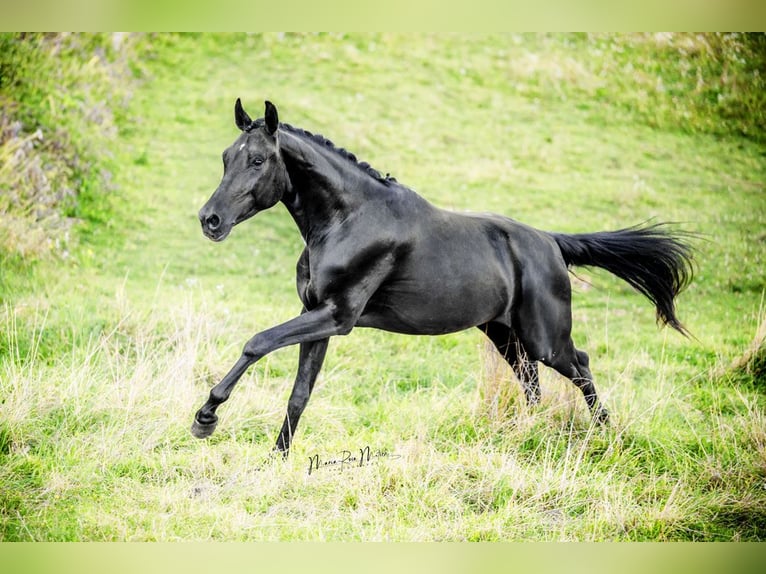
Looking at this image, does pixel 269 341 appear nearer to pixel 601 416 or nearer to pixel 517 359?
pixel 517 359

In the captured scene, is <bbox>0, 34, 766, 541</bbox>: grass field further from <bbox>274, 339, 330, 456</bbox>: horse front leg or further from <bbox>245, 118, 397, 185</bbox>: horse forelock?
<bbox>245, 118, 397, 185</bbox>: horse forelock

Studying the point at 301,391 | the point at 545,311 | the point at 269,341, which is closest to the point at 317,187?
the point at 269,341

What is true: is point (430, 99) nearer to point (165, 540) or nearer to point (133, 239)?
point (133, 239)

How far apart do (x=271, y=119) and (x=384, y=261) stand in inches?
37.8

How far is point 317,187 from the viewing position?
4359 millimetres

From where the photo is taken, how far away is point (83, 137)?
8.84 m

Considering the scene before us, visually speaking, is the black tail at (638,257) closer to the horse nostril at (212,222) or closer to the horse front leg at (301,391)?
the horse front leg at (301,391)

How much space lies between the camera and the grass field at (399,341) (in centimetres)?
436

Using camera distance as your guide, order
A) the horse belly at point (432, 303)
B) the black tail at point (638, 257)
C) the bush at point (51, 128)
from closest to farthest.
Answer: the horse belly at point (432, 303)
the black tail at point (638, 257)
the bush at point (51, 128)

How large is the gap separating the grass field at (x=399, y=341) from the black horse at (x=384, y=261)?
1.35ft

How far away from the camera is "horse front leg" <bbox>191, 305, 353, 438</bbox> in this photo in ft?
13.5

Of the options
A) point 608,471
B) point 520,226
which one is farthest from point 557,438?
point 520,226

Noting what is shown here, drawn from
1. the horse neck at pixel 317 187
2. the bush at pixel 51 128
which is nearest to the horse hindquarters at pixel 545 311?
the horse neck at pixel 317 187

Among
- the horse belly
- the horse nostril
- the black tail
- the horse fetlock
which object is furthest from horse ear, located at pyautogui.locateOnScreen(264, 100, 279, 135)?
the horse fetlock
